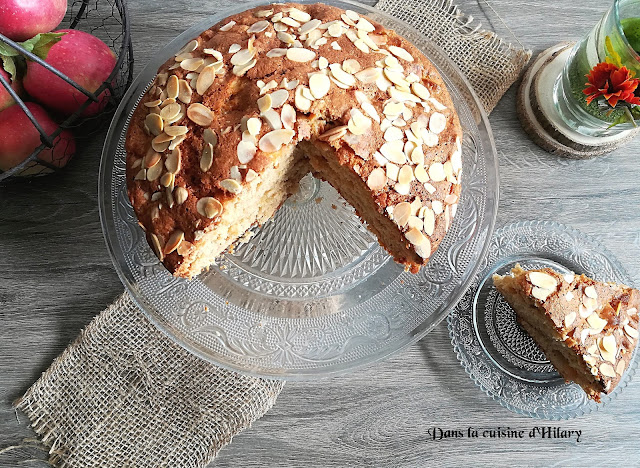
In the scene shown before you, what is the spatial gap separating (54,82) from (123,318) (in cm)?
89

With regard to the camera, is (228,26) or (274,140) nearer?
(274,140)

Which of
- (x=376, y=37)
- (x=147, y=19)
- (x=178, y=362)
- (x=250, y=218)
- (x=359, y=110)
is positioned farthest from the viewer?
(x=147, y=19)

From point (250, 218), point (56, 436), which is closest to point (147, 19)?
point (250, 218)

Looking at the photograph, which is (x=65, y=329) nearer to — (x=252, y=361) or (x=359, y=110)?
(x=252, y=361)

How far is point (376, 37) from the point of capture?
1.78m

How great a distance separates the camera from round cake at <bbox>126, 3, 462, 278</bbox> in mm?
1611

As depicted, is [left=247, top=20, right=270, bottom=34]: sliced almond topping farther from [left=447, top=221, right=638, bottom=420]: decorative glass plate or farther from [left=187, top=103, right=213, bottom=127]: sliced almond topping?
[left=447, top=221, right=638, bottom=420]: decorative glass plate

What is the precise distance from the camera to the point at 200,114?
63.9 inches

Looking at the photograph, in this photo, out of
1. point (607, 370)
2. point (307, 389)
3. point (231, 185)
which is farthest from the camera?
point (307, 389)

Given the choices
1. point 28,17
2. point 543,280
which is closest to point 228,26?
point 28,17

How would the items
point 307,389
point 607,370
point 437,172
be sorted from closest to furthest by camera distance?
point 437,172, point 607,370, point 307,389

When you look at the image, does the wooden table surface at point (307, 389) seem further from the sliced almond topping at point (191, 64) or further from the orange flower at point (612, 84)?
the orange flower at point (612, 84)

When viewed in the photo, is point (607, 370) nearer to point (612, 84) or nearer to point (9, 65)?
point (612, 84)

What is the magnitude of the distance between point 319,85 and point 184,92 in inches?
16.3
